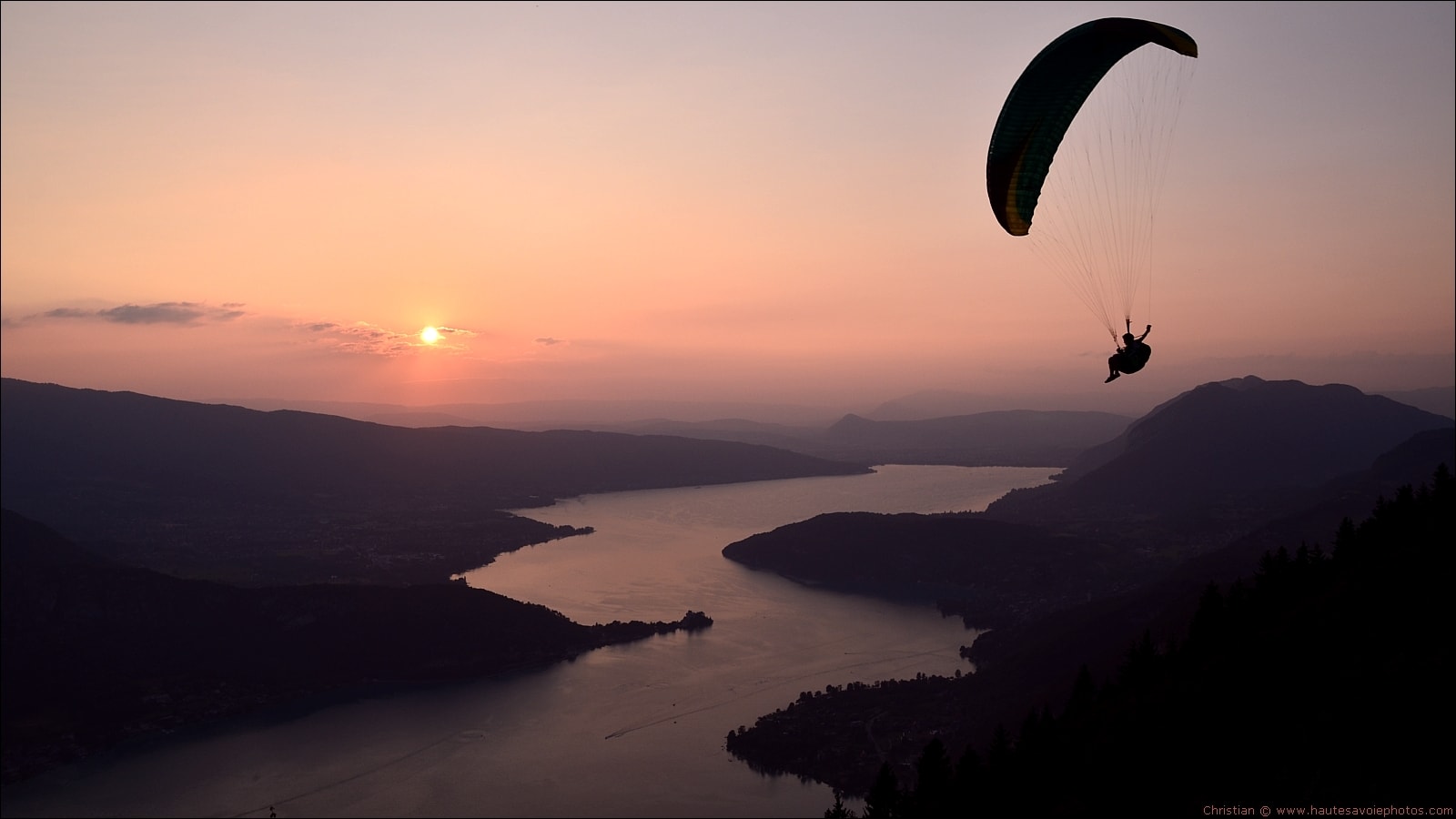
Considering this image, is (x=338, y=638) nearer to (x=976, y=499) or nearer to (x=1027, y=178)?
(x=1027, y=178)

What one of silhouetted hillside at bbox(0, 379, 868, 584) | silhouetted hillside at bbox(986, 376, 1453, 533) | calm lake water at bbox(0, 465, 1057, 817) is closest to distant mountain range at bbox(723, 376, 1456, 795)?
silhouetted hillside at bbox(986, 376, 1453, 533)

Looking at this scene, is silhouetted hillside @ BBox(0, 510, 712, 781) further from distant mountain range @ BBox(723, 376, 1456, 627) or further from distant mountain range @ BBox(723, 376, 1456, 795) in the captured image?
distant mountain range @ BBox(723, 376, 1456, 627)

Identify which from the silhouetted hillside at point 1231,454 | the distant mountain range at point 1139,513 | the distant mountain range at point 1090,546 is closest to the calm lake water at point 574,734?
the distant mountain range at point 1090,546

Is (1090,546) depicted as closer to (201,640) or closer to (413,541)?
(413,541)

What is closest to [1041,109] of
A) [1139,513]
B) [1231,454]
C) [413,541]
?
[413,541]

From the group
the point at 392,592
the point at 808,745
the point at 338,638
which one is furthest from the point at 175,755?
the point at 808,745
